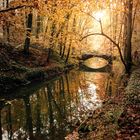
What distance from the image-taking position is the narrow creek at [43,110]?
12.9m

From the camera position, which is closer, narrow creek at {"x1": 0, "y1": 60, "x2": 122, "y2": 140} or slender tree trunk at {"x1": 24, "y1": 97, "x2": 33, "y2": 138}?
narrow creek at {"x1": 0, "y1": 60, "x2": 122, "y2": 140}

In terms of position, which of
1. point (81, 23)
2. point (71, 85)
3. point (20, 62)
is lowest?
point (71, 85)

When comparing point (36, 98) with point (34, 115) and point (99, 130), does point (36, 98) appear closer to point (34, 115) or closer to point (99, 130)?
point (34, 115)

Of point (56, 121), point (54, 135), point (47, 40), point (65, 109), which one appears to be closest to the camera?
point (54, 135)

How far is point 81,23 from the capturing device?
46.6m

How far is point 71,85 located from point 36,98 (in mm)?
7639

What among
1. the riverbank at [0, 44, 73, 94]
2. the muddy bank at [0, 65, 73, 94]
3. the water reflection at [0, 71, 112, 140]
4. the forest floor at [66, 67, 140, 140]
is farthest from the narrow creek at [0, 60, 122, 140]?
the forest floor at [66, 67, 140, 140]

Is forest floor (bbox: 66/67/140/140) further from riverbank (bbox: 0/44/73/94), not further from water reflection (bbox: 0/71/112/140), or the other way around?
riverbank (bbox: 0/44/73/94)

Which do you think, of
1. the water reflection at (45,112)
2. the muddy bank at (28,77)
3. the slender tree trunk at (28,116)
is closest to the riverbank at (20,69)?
the muddy bank at (28,77)

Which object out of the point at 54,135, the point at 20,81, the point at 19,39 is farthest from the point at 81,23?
the point at 54,135

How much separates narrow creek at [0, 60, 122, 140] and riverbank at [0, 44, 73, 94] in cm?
81

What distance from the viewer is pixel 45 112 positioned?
16359mm

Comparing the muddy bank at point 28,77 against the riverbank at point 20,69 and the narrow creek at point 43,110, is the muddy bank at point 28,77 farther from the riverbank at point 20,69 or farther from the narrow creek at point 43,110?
the narrow creek at point 43,110

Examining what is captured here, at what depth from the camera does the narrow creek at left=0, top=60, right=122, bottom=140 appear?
12.9 metres
